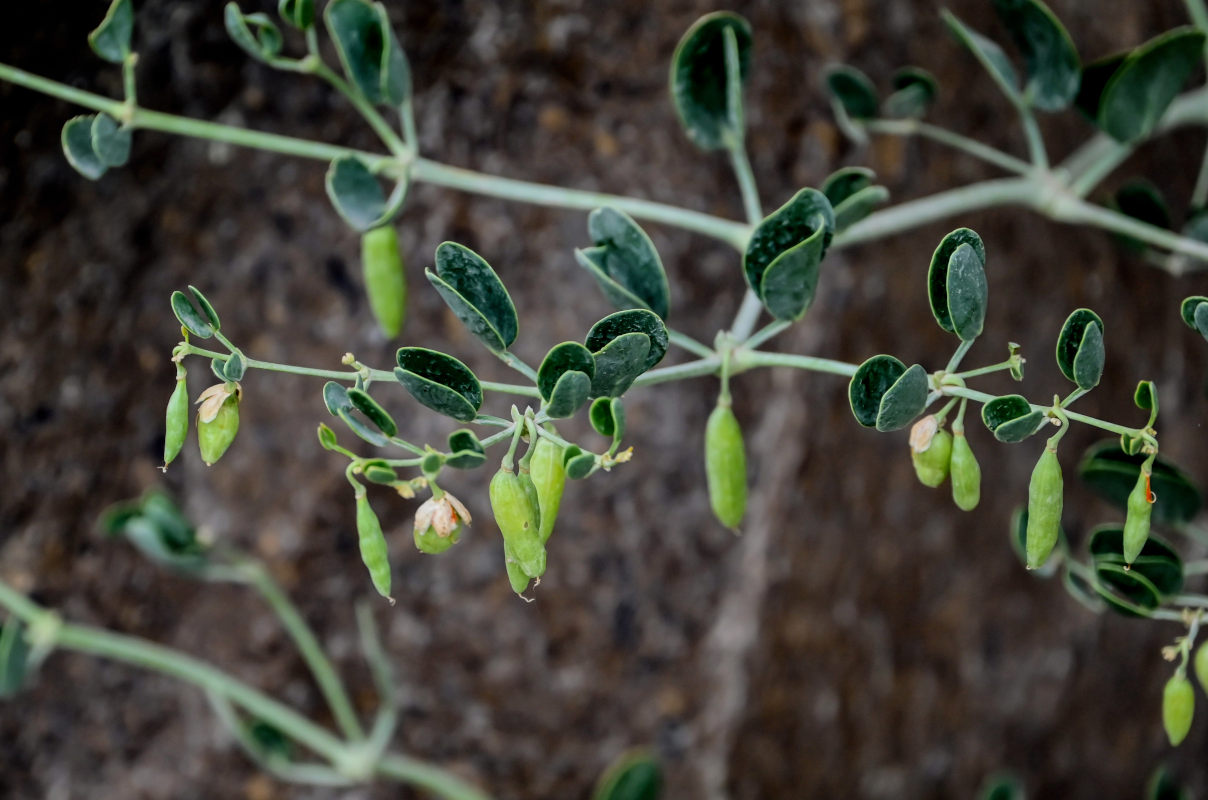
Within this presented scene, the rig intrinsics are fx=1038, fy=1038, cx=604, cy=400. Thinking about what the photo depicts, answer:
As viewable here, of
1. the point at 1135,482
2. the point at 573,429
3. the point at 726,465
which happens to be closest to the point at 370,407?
the point at 726,465

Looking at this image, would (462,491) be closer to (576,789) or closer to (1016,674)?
(576,789)

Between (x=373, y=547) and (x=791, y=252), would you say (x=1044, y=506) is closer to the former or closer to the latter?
(x=791, y=252)

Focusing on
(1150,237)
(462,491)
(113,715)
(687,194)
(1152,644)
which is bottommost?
(113,715)

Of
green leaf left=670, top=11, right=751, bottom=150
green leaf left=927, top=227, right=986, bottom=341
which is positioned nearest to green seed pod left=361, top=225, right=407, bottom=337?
green leaf left=670, top=11, right=751, bottom=150

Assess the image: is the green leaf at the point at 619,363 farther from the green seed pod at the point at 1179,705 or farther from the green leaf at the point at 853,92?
the green leaf at the point at 853,92

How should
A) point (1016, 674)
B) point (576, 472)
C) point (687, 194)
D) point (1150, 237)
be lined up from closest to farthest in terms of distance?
point (576, 472) < point (1150, 237) < point (687, 194) < point (1016, 674)

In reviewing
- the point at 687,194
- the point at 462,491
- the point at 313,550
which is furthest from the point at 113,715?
the point at 687,194

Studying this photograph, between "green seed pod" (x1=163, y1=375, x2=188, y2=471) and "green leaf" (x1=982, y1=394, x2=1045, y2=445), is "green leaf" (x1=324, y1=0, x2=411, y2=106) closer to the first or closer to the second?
"green seed pod" (x1=163, y1=375, x2=188, y2=471)
